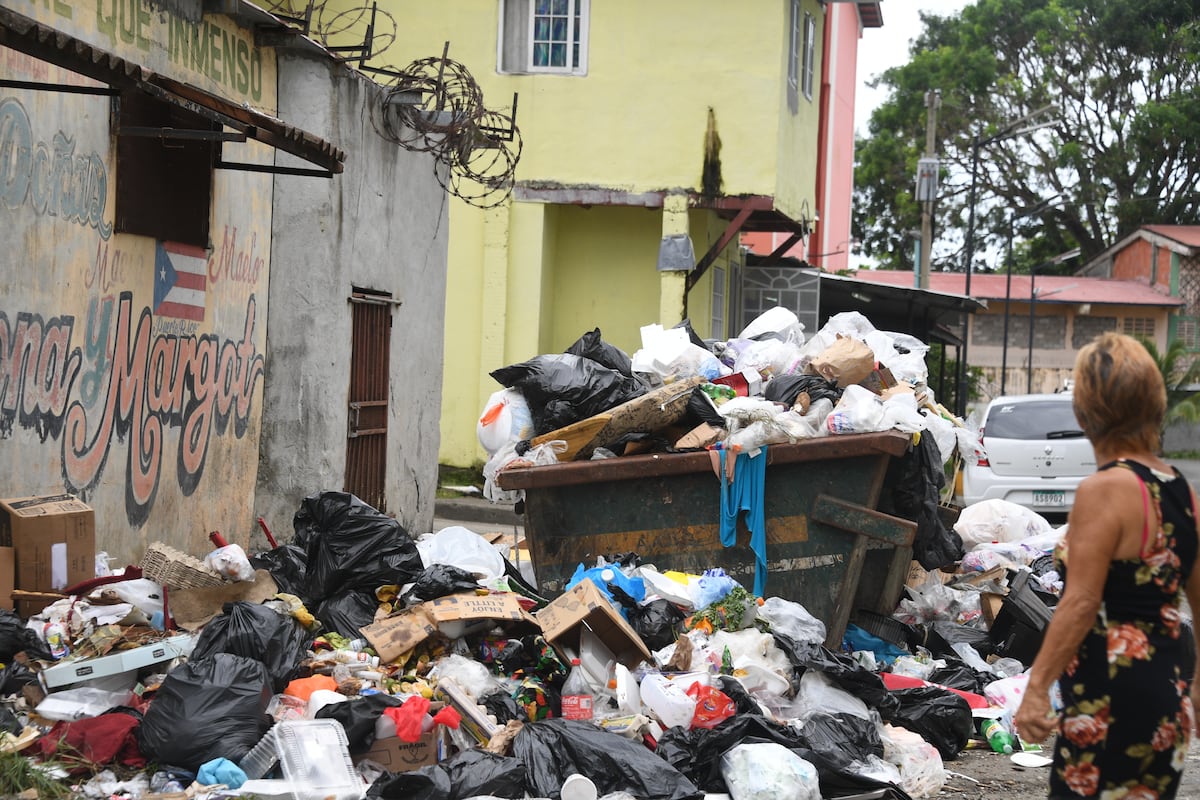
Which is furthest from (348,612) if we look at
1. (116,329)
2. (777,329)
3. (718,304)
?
(718,304)

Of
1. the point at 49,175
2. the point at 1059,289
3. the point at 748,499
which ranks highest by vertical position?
the point at 1059,289

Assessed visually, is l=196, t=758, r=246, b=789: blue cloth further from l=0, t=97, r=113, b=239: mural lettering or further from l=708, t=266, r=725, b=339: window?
l=708, t=266, r=725, b=339: window

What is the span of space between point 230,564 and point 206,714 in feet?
4.74

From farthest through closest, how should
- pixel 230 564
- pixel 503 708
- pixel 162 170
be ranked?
pixel 162 170, pixel 230 564, pixel 503 708

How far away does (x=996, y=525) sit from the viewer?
9.00 meters

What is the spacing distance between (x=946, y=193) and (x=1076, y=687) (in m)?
40.6

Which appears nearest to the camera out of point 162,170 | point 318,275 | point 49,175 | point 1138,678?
point 1138,678

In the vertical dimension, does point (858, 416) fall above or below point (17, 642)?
above

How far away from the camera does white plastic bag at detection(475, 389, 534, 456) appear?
7.41 meters

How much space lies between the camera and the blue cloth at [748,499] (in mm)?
6832

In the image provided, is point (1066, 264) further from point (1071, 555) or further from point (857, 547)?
point (1071, 555)

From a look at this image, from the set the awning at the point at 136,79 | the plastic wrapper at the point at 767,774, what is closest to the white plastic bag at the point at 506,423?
the awning at the point at 136,79

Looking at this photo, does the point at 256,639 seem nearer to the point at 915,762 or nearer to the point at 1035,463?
the point at 915,762

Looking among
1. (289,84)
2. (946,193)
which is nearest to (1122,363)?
(289,84)
